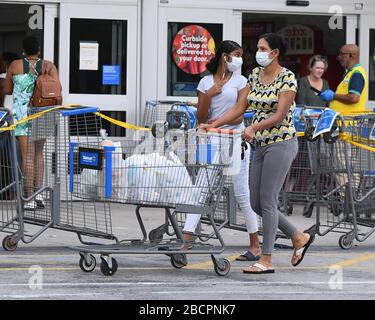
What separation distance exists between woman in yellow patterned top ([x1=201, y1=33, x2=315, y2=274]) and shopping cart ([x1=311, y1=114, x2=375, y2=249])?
1954 millimetres

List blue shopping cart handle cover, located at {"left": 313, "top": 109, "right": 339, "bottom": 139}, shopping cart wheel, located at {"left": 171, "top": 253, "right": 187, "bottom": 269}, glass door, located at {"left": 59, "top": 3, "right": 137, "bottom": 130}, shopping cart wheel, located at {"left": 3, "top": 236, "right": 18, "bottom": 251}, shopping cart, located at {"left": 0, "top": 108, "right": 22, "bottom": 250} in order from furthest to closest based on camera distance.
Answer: glass door, located at {"left": 59, "top": 3, "right": 137, "bottom": 130} → blue shopping cart handle cover, located at {"left": 313, "top": 109, "right": 339, "bottom": 139} → shopping cart wheel, located at {"left": 3, "top": 236, "right": 18, "bottom": 251} → shopping cart, located at {"left": 0, "top": 108, "right": 22, "bottom": 250} → shopping cart wheel, located at {"left": 171, "top": 253, "right": 187, "bottom": 269}

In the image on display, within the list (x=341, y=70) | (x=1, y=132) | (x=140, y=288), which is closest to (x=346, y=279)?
(x=140, y=288)

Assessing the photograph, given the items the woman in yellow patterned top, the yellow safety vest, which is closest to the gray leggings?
the woman in yellow patterned top

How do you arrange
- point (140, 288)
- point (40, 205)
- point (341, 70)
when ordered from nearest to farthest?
point (140, 288), point (40, 205), point (341, 70)

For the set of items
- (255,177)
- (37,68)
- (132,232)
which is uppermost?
(37,68)

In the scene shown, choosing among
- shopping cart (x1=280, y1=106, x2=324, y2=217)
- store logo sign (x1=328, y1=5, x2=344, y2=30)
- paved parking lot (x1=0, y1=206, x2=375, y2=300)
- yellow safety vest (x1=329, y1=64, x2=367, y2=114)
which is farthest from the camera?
store logo sign (x1=328, y1=5, x2=344, y2=30)

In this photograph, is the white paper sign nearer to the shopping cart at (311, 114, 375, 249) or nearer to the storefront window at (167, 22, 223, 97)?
the storefront window at (167, 22, 223, 97)

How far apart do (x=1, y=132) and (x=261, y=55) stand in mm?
2666

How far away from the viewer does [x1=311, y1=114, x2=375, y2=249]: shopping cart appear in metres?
11.3

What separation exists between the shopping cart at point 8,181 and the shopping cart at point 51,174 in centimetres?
5

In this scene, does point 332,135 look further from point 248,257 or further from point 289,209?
point 289,209

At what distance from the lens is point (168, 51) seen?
15.5m

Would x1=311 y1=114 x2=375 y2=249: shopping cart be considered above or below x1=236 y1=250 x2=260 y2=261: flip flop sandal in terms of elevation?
above
